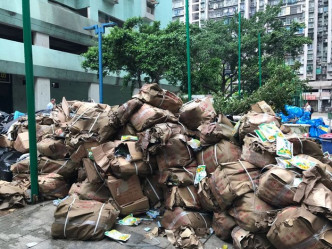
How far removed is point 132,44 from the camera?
15.2 m

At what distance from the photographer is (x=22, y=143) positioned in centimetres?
561

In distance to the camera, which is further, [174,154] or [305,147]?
[174,154]

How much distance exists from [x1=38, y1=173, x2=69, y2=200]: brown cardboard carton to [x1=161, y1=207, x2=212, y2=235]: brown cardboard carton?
199 cm

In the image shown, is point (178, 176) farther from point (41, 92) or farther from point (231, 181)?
point (41, 92)

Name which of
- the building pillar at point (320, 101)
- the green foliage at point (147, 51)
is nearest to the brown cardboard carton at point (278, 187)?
the green foliage at point (147, 51)

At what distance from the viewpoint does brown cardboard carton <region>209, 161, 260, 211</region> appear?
120 inches

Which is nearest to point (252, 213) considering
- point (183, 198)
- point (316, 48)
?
point (183, 198)

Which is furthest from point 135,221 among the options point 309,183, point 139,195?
point 309,183

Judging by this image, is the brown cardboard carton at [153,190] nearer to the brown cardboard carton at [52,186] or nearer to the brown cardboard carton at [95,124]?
the brown cardboard carton at [95,124]

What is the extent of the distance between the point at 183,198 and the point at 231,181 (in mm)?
689

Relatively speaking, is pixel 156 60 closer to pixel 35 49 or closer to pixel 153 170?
pixel 35 49

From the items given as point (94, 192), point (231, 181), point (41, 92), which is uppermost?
point (41, 92)

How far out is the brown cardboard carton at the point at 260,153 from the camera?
10.5 ft

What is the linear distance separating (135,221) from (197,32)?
50.5 feet
